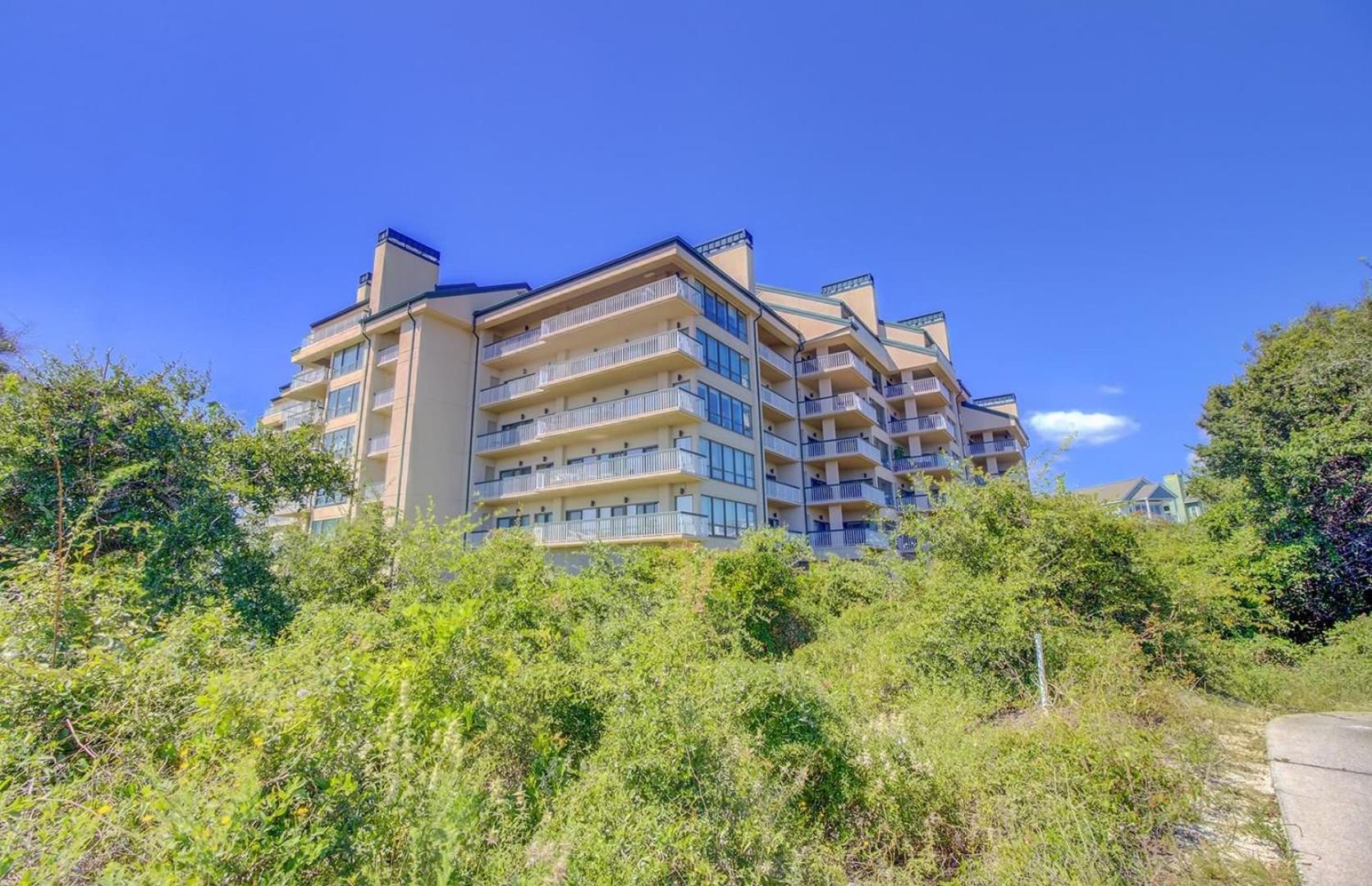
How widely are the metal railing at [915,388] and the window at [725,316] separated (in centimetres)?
1455

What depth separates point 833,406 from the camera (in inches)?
1123

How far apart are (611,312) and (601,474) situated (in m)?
6.42

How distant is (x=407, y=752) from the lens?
3.76 m

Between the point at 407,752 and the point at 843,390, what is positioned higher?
the point at 843,390

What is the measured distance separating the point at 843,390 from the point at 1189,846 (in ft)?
93.2

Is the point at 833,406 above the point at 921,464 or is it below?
above

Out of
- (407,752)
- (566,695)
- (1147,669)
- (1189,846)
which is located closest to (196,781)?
(407,752)

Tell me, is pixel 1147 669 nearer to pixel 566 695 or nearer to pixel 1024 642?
pixel 1024 642

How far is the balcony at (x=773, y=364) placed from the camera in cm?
2648

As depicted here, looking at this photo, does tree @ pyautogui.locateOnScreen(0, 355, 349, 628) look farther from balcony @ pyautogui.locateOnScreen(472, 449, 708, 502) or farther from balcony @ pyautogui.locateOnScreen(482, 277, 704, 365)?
balcony @ pyautogui.locateOnScreen(482, 277, 704, 365)

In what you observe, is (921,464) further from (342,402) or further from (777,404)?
(342,402)

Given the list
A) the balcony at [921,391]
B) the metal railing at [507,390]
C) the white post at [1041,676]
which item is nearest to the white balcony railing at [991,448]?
the balcony at [921,391]

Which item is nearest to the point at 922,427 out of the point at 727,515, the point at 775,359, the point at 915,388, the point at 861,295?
the point at 915,388

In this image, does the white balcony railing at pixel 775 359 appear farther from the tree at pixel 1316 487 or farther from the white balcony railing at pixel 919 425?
the tree at pixel 1316 487
